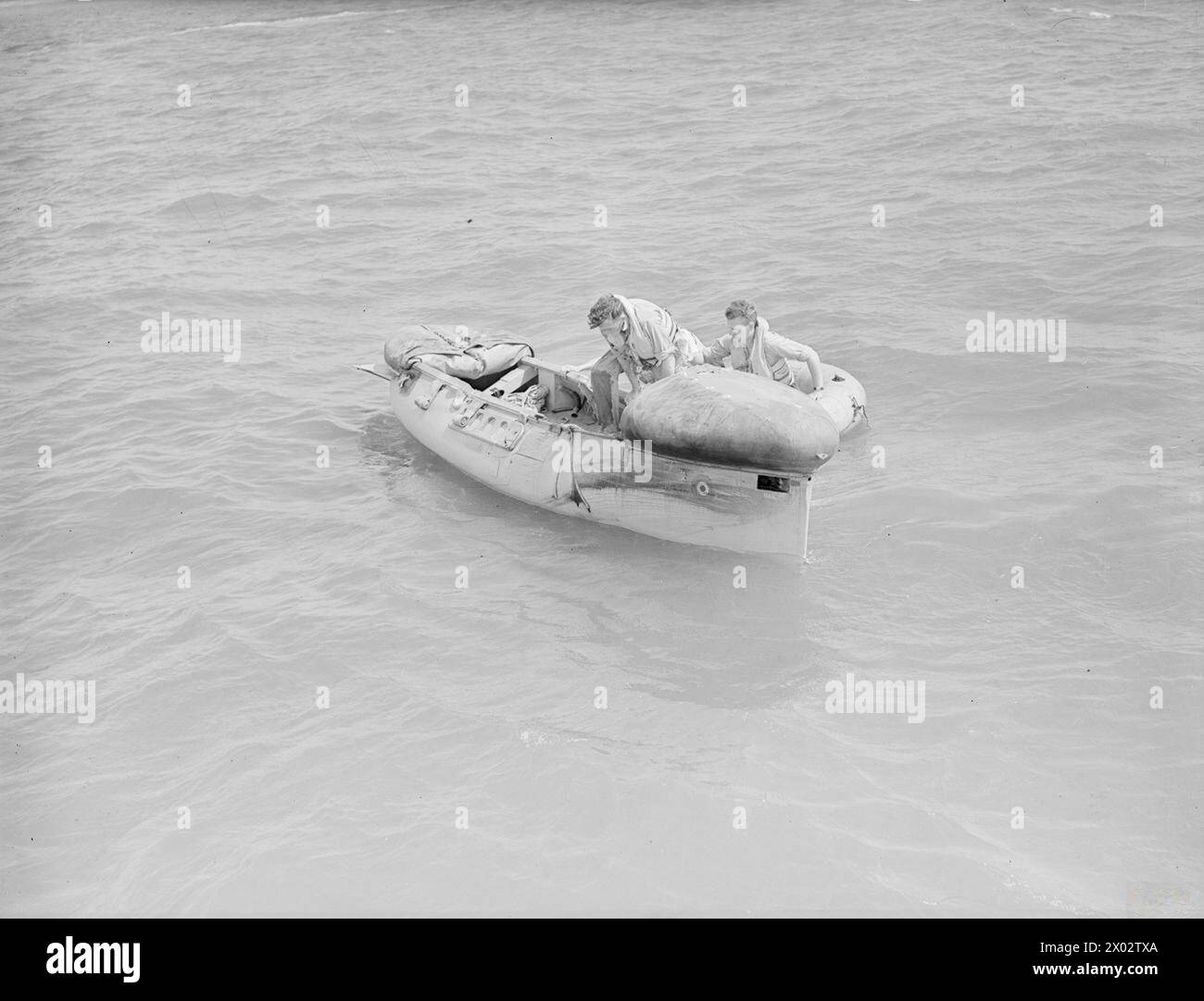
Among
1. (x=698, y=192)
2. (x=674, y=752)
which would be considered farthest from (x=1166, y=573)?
(x=698, y=192)

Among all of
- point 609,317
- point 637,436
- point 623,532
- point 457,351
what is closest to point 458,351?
point 457,351

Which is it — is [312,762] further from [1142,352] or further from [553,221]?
[553,221]

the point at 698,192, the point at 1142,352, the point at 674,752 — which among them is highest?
the point at 698,192

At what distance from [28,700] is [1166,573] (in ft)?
23.9

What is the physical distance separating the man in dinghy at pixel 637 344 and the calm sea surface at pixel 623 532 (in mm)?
1211

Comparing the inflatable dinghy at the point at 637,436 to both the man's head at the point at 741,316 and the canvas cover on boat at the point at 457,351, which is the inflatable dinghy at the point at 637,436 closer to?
the canvas cover on boat at the point at 457,351

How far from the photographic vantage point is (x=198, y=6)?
29.6 meters

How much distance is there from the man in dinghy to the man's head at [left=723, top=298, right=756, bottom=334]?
38cm

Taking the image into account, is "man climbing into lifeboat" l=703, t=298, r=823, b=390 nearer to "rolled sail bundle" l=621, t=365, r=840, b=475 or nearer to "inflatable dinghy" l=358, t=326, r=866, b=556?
"inflatable dinghy" l=358, t=326, r=866, b=556

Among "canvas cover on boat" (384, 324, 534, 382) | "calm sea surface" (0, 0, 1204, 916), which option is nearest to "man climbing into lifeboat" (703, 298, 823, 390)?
"calm sea surface" (0, 0, 1204, 916)

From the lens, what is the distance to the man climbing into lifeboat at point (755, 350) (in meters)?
8.52

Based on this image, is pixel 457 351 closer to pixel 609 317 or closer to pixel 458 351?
pixel 458 351

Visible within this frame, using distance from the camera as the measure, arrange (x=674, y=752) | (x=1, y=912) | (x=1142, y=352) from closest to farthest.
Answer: (x=1, y=912) → (x=674, y=752) → (x=1142, y=352)

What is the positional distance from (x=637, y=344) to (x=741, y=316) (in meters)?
0.75
